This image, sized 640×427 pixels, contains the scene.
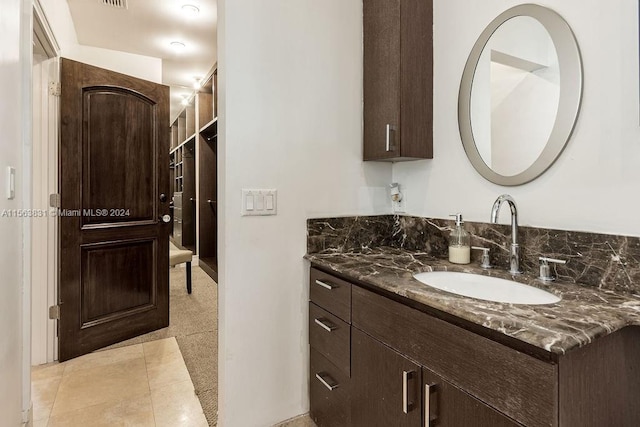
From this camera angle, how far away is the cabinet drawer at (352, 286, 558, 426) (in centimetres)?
70

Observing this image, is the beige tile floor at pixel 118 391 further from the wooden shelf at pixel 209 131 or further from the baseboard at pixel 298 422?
the wooden shelf at pixel 209 131

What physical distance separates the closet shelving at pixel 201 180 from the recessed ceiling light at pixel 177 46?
0.54 m

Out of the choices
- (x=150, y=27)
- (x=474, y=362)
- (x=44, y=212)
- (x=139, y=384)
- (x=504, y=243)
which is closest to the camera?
(x=474, y=362)

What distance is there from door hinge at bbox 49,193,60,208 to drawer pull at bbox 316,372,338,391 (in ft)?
7.03

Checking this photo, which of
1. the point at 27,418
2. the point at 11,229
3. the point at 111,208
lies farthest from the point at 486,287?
the point at 111,208

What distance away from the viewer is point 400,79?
5.19ft

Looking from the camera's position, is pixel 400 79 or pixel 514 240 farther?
pixel 400 79

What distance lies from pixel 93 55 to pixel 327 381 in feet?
12.1

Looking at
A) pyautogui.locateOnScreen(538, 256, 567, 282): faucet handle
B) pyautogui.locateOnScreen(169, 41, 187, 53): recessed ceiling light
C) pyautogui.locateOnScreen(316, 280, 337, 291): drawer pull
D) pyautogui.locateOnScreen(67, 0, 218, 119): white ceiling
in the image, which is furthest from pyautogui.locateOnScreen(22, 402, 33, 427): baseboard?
pyautogui.locateOnScreen(169, 41, 187, 53): recessed ceiling light

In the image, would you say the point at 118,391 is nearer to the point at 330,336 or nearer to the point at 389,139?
the point at 330,336

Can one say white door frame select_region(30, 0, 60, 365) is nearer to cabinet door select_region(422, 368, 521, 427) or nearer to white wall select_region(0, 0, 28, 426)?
white wall select_region(0, 0, 28, 426)

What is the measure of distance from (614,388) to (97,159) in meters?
3.04

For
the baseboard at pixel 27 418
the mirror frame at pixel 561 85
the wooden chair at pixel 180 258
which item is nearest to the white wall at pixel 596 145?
the mirror frame at pixel 561 85

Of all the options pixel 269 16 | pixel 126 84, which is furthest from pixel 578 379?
pixel 126 84
